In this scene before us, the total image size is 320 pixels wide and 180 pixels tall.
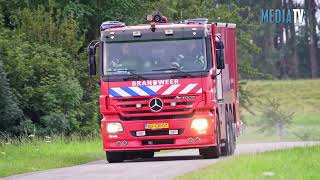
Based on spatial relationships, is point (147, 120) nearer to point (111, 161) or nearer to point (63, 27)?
point (111, 161)

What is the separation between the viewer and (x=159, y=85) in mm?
24250

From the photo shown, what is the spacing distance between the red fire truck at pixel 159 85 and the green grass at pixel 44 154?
1768 mm

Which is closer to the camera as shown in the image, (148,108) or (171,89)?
(171,89)

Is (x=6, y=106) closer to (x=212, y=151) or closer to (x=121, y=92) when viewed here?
(x=121, y=92)

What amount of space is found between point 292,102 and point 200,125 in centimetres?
5043

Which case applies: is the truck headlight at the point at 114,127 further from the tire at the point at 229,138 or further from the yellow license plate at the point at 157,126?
the tire at the point at 229,138

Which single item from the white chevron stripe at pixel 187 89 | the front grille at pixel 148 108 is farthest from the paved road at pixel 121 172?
the white chevron stripe at pixel 187 89

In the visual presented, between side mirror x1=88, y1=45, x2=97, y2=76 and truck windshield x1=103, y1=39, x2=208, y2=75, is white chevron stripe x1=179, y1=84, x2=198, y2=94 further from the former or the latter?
side mirror x1=88, y1=45, x2=97, y2=76

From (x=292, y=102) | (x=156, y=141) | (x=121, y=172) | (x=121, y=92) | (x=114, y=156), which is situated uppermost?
(x=121, y=92)

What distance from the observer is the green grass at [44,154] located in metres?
24.0

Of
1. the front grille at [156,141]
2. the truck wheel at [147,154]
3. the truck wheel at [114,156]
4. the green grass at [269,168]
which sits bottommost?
the truck wheel at [147,154]

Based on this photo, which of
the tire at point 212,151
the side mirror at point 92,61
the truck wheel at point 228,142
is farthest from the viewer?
the truck wheel at point 228,142

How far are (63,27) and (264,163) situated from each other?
23.1 meters

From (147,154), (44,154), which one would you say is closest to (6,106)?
(44,154)
